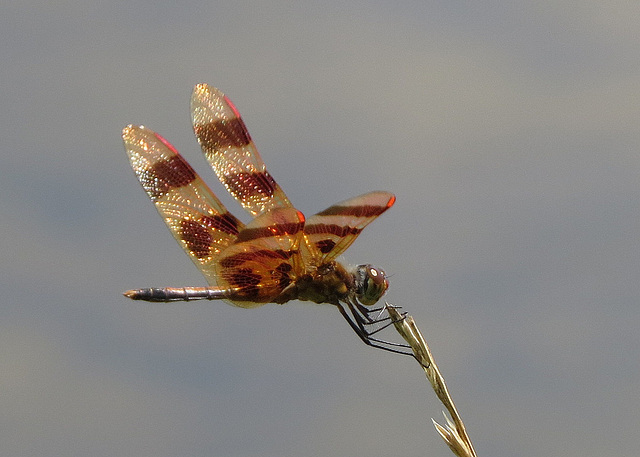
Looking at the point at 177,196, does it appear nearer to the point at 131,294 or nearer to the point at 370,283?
the point at 131,294

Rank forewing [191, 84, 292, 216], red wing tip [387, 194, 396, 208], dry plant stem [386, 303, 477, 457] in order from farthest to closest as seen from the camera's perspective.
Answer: forewing [191, 84, 292, 216]
red wing tip [387, 194, 396, 208]
dry plant stem [386, 303, 477, 457]

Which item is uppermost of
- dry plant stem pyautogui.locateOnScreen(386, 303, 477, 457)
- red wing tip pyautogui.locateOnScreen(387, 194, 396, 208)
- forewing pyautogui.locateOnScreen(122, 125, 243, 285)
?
forewing pyautogui.locateOnScreen(122, 125, 243, 285)

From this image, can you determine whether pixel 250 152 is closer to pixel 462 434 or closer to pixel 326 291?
pixel 326 291

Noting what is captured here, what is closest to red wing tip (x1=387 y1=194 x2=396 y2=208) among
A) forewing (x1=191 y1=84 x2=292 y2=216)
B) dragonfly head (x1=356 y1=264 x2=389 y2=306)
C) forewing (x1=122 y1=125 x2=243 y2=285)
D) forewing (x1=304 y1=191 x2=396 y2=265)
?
forewing (x1=304 y1=191 x2=396 y2=265)

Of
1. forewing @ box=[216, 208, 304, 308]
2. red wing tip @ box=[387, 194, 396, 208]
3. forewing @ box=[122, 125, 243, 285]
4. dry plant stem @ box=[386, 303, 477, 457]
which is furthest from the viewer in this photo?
forewing @ box=[122, 125, 243, 285]

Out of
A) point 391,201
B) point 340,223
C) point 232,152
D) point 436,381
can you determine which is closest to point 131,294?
point 340,223

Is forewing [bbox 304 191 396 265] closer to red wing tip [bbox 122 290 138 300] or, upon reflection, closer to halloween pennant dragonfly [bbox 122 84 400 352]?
halloween pennant dragonfly [bbox 122 84 400 352]

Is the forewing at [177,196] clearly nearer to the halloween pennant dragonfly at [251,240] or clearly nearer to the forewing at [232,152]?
the halloween pennant dragonfly at [251,240]
